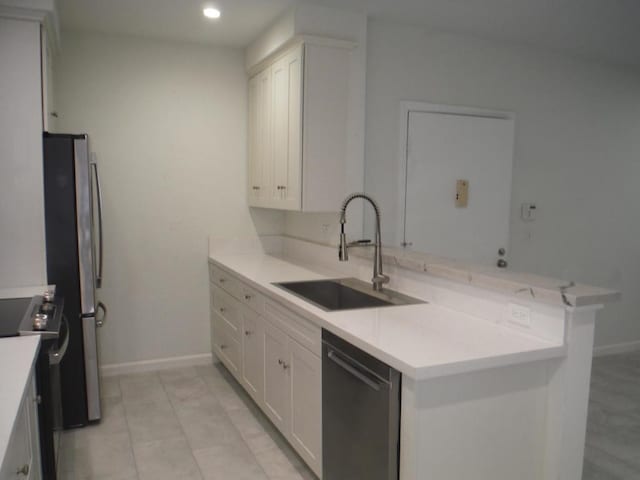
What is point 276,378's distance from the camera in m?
2.77

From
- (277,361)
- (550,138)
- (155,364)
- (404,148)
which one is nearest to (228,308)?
(155,364)

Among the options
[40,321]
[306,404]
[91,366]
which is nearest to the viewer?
[40,321]

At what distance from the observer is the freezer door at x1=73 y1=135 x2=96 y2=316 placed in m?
2.87

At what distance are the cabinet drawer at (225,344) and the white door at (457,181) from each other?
1.41m

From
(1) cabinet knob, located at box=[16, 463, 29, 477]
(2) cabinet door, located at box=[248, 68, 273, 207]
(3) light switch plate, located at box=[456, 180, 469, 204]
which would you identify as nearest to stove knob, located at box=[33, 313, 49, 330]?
(1) cabinet knob, located at box=[16, 463, 29, 477]

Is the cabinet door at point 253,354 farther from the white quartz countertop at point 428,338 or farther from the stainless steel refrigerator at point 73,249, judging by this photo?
the stainless steel refrigerator at point 73,249

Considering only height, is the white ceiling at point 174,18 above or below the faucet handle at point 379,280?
above

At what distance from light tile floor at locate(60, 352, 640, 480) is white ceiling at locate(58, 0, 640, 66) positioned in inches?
98.3

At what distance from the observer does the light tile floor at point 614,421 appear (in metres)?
2.65

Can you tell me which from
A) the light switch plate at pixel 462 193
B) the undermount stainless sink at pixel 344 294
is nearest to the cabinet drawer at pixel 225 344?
the undermount stainless sink at pixel 344 294

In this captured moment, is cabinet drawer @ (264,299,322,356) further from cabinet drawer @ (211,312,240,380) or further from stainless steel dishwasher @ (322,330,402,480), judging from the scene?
cabinet drawer @ (211,312,240,380)

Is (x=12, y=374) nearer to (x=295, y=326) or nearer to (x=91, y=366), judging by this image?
(x=295, y=326)

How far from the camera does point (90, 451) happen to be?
9.21 ft

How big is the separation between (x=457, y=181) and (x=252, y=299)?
68.9 inches
